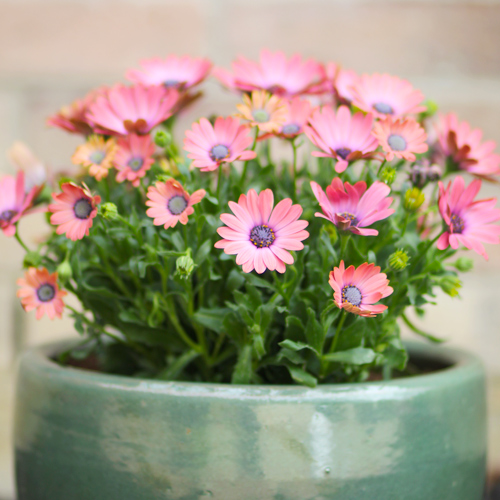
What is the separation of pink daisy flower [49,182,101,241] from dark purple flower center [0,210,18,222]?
0.17ft

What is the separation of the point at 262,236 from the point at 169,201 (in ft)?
0.20

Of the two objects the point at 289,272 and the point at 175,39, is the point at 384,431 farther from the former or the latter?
the point at 175,39

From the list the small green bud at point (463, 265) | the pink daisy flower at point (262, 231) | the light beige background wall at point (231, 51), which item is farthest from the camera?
the light beige background wall at point (231, 51)

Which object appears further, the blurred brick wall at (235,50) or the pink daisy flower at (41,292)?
the blurred brick wall at (235,50)

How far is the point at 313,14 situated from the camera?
733 mm

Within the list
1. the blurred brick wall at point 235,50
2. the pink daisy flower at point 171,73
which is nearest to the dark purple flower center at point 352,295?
the pink daisy flower at point 171,73

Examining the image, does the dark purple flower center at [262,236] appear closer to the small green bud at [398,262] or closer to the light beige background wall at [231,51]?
the small green bud at [398,262]

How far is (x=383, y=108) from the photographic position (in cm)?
38

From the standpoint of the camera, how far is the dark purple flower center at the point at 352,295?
297 millimetres

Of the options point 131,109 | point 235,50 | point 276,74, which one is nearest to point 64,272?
point 131,109

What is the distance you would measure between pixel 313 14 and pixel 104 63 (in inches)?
11.4

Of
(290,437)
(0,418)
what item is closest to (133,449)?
(290,437)

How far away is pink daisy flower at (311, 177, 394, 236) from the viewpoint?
12.2 inches

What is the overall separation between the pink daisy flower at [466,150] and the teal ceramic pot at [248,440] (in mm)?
153
